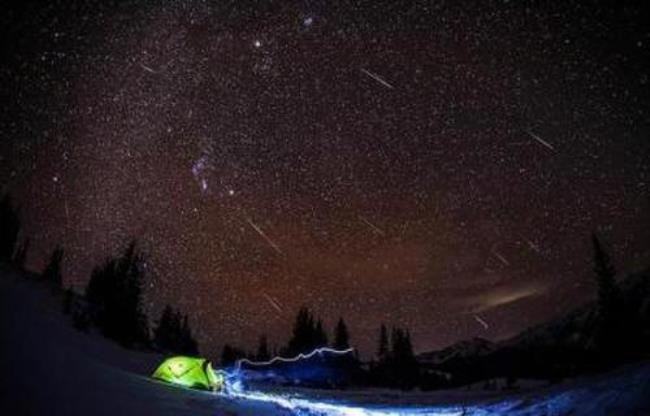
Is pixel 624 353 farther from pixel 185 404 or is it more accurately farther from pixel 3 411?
pixel 3 411

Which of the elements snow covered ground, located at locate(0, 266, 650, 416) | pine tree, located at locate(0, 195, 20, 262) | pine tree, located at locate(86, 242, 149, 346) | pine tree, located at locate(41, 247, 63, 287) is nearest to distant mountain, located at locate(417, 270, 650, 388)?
snow covered ground, located at locate(0, 266, 650, 416)

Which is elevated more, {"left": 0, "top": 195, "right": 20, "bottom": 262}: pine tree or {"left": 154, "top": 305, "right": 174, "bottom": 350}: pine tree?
{"left": 0, "top": 195, "right": 20, "bottom": 262}: pine tree

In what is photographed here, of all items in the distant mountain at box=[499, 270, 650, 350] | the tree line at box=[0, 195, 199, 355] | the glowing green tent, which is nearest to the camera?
the glowing green tent

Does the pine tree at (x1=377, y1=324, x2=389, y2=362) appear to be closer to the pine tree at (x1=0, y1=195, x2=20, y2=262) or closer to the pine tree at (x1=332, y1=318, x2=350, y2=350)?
the pine tree at (x1=332, y1=318, x2=350, y2=350)

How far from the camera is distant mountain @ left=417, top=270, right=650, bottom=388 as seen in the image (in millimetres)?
43500

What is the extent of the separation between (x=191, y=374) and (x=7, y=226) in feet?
220

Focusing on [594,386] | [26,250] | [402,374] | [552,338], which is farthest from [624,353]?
[552,338]

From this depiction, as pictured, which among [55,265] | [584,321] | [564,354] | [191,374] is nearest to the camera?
[191,374]

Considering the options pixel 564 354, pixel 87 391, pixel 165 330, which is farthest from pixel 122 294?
pixel 564 354

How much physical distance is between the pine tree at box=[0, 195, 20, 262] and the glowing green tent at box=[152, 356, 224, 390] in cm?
6099

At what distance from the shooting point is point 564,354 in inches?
2559

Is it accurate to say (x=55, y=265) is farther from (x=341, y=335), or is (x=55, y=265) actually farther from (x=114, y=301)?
(x=341, y=335)

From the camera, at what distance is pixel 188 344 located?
249 ft

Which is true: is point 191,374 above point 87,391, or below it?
below
